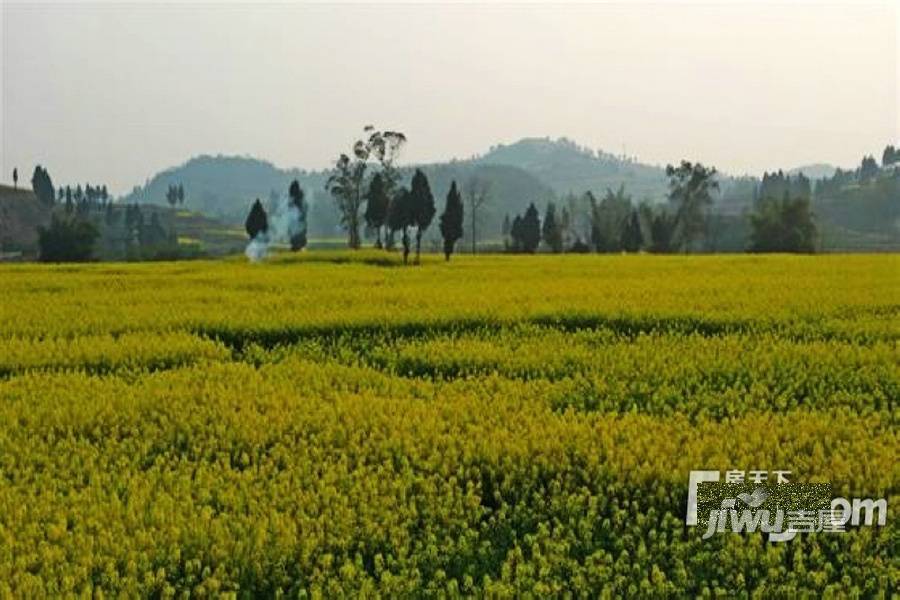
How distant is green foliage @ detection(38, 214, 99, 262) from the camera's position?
269 feet

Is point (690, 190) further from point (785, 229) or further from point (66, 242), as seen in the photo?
point (66, 242)

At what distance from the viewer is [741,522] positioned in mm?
6430

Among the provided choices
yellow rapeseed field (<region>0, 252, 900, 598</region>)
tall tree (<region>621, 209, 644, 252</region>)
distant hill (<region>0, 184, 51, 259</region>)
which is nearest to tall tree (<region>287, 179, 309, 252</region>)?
tall tree (<region>621, 209, 644, 252</region>)

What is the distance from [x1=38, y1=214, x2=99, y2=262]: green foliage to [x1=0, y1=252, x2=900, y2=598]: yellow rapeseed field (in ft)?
232

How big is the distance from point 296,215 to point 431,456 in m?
76.1

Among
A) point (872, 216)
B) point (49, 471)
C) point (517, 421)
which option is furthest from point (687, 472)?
point (872, 216)

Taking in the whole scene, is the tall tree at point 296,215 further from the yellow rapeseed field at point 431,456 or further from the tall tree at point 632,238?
the yellow rapeseed field at point 431,456

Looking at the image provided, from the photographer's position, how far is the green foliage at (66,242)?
269 ft

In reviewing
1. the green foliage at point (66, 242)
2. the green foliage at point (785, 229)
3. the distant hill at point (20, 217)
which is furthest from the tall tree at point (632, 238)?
the distant hill at point (20, 217)

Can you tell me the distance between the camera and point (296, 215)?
81812mm

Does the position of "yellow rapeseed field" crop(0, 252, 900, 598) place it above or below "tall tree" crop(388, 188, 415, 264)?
below

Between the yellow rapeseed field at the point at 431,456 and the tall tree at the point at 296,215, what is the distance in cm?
6259

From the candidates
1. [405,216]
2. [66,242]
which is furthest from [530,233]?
[66,242]

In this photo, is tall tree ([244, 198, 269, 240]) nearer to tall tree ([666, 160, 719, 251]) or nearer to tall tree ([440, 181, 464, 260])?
tall tree ([440, 181, 464, 260])
